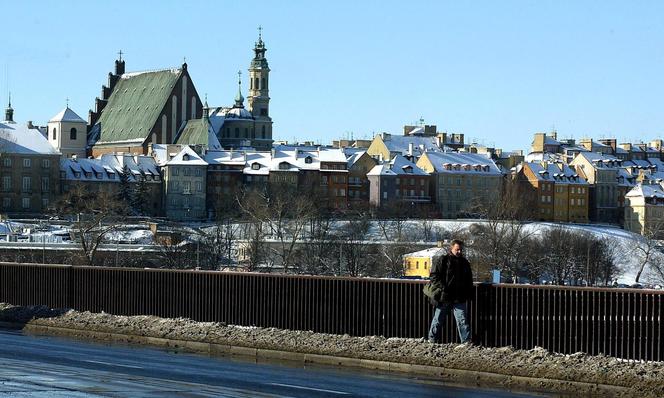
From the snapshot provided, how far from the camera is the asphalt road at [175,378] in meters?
19.6

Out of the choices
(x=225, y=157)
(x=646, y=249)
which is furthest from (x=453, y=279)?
(x=225, y=157)

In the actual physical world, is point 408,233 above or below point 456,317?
below

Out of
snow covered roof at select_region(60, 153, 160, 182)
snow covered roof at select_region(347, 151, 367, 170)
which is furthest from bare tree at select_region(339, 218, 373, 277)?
snow covered roof at select_region(347, 151, 367, 170)

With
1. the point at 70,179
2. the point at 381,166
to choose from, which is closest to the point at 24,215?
the point at 70,179

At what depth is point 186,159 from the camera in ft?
611

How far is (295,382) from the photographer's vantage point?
2172 centimetres

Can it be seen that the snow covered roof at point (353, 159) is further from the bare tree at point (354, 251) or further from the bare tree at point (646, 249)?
the bare tree at point (354, 251)

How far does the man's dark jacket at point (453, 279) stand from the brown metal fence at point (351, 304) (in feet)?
2.08

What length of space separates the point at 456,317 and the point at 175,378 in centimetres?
531

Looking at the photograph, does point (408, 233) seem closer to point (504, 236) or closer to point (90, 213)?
point (504, 236)

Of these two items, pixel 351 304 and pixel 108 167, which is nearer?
pixel 351 304

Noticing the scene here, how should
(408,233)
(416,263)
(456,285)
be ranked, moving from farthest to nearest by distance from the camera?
(408,233) < (416,263) < (456,285)

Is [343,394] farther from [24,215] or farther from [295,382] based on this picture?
[24,215]

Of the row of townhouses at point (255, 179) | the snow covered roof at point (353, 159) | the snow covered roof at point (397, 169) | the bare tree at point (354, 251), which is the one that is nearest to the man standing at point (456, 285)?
the bare tree at point (354, 251)
